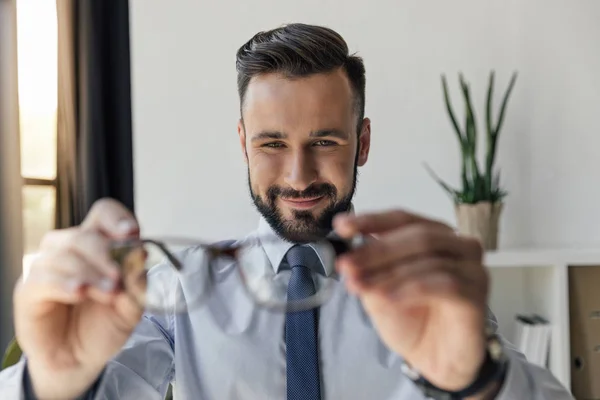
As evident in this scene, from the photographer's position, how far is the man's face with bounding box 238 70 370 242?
4.50ft

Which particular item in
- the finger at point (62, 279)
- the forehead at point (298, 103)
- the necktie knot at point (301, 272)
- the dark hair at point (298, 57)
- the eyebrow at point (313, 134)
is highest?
the dark hair at point (298, 57)

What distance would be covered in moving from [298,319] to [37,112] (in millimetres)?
1431

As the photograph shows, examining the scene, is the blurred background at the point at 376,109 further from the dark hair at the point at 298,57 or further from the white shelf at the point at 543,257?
the dark hair at the point at 298,57

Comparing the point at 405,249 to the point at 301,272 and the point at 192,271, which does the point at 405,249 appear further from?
the point at 301,272

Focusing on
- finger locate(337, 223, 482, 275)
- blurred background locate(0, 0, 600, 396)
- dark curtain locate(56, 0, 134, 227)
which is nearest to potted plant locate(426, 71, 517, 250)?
blurred background locate(0, 0, 600, 396)

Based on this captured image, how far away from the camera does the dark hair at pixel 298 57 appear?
1.42m

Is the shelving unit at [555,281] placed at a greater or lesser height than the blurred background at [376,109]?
lesser

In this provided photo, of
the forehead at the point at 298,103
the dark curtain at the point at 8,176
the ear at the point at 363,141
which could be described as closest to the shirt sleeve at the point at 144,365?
the forehead at the point at 298,103

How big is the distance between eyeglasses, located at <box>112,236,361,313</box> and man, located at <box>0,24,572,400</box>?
2cm

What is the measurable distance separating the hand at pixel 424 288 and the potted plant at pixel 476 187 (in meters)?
1.40

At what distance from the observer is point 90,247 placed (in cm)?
78

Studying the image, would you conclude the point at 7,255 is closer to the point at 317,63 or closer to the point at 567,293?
the point at 317,63

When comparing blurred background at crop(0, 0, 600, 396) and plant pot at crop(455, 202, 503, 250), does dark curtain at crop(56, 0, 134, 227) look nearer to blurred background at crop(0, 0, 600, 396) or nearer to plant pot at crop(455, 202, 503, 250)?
blurred background at crop(0, 0, 600, 396)

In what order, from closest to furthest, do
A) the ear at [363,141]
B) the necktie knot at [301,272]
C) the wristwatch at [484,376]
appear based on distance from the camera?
the wristwatch at [484,376] → the necktie knot at [301,272] → the ear at [363,141]
